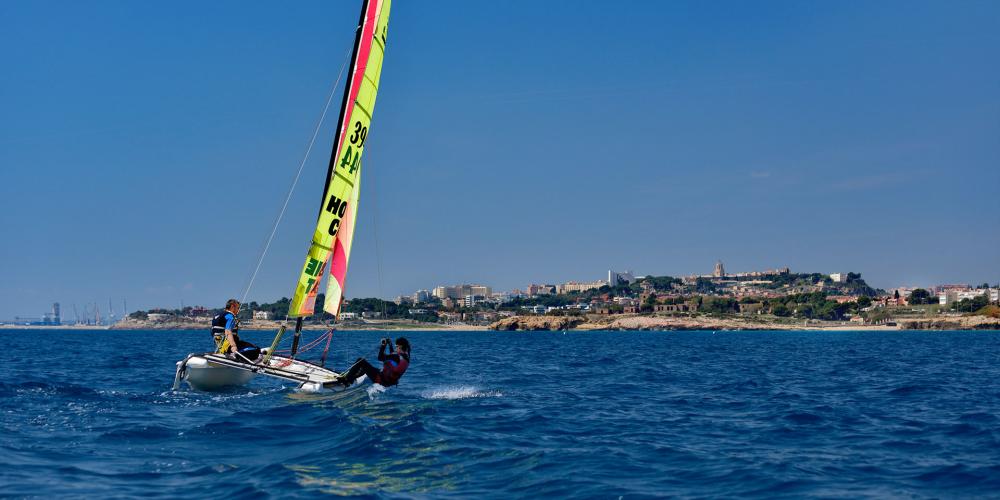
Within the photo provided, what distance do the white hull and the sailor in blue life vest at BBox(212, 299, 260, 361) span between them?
0.72 meters

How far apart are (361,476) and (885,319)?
193m

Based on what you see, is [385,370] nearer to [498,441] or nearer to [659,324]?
[498,441]

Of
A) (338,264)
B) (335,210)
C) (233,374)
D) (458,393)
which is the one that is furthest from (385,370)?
(335,210)

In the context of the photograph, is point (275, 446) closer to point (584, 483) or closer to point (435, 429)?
point (435, 429)

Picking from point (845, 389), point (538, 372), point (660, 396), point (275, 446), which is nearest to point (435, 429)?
point (275, 446)

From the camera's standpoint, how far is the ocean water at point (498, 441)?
468 inches

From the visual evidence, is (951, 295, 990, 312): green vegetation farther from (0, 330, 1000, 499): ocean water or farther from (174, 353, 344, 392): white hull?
(174, 353, 344, 392): white hull

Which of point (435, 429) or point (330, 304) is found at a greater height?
point (330, 304)

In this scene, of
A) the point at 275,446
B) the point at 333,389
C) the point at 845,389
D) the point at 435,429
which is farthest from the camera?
the point at 845,389

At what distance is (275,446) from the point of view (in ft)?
48.7

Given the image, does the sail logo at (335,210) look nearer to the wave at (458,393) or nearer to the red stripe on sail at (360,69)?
the red stripe on sail at (360,69)

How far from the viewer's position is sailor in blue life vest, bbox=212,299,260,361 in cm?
2278

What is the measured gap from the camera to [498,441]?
15.4 metres

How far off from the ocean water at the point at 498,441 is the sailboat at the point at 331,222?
591mm
